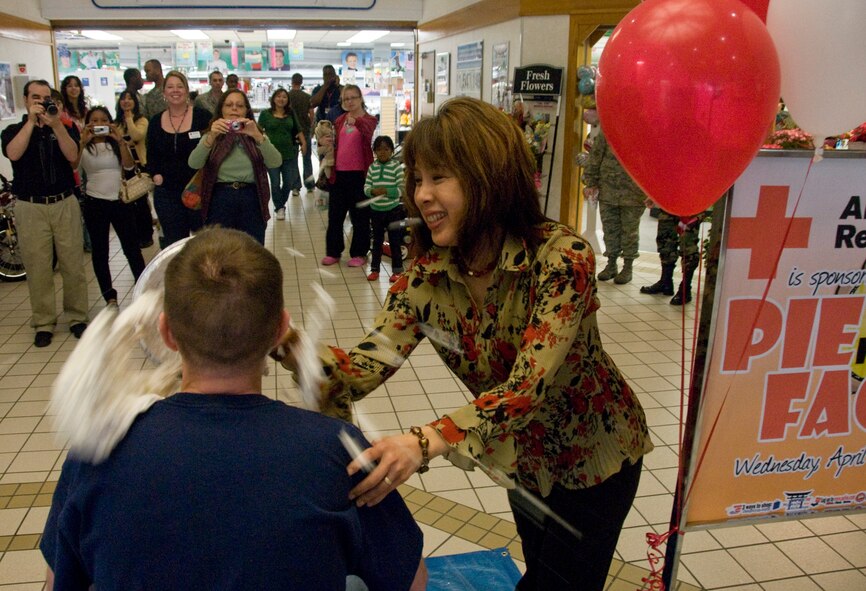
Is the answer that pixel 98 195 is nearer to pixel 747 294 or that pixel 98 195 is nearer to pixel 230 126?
pixel 230 126

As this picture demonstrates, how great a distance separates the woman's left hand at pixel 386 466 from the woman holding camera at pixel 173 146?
4.32 meters

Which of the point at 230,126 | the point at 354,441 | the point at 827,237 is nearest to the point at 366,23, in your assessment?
the point at 230,126

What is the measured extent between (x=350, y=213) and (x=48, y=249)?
2.78m

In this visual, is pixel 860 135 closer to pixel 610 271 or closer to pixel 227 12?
pixel 610 271

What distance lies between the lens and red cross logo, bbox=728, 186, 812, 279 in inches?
69.6

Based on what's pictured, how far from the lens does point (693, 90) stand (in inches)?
60.2

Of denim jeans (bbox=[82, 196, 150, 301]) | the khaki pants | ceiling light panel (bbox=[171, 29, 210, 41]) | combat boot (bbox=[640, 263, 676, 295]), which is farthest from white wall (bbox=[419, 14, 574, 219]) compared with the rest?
ceiling light panel (bbox=[171, 29, 210, 41])

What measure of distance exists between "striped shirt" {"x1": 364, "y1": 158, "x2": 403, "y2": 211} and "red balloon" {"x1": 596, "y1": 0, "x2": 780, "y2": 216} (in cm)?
486

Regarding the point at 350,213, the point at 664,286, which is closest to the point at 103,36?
the point at 350,213

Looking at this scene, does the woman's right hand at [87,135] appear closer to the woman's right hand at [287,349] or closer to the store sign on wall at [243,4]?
the woman's right hand at [287,349]

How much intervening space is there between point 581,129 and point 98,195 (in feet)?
15.2

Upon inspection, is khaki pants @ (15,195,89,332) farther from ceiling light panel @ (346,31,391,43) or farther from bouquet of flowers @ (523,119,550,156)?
ceiling light panel @ (346,31,391,43)

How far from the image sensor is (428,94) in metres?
10.7

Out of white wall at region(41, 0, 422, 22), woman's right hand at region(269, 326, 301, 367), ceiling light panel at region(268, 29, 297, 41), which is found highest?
ceiling light panel at region(268, 29, 297, 41)
